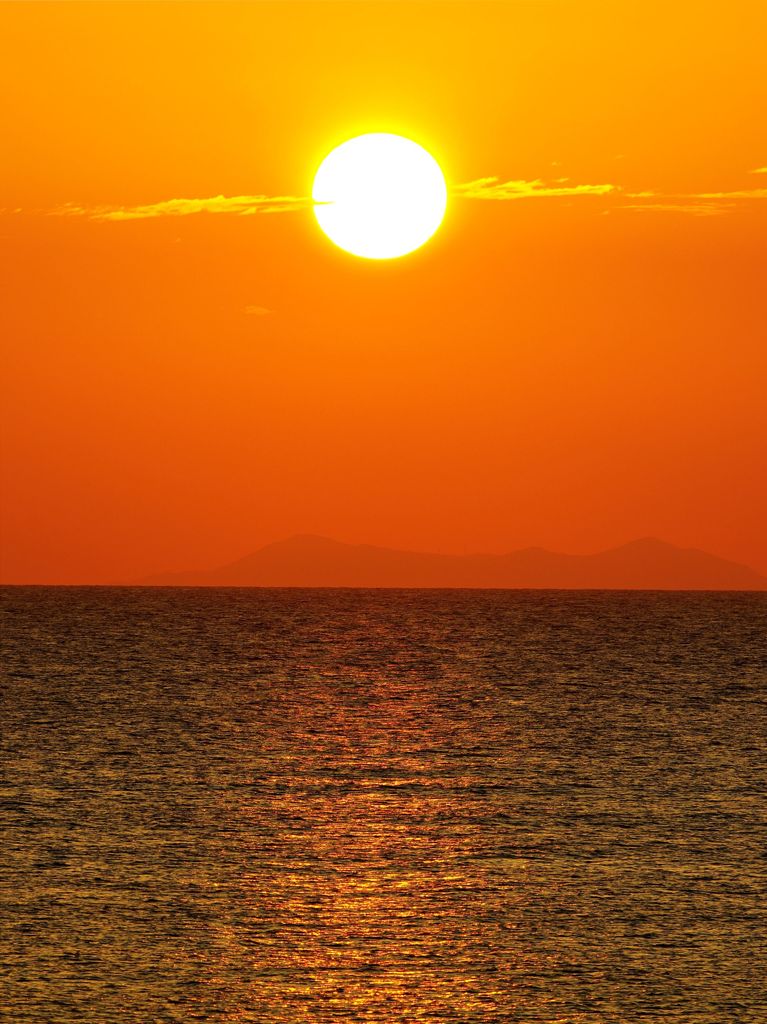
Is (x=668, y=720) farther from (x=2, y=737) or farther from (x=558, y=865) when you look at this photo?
(x=558, y=865)

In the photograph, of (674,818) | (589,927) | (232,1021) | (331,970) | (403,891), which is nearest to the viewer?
(232,1021)

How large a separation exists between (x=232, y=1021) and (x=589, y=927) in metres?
10.1

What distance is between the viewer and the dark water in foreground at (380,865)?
27922mm

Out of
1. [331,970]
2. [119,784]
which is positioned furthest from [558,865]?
[119,784]

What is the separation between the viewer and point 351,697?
4048 inches

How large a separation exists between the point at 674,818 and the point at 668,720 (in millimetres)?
39198

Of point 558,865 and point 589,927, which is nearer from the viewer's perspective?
point 589,927

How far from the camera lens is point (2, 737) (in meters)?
70.3

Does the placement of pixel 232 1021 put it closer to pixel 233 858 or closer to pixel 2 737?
pixel 233 858

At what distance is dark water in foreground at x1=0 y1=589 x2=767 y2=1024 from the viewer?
27922mm

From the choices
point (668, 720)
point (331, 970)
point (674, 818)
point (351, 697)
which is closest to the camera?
point (331, 970)

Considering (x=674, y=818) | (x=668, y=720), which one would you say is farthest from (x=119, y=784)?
(x=668, y=720)

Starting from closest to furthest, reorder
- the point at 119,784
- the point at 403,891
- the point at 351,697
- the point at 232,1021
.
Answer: the point at 232,1021 < the point at 403,891 < the point at 119,784 < the point at 351,697

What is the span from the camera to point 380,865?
3941 centimetres
